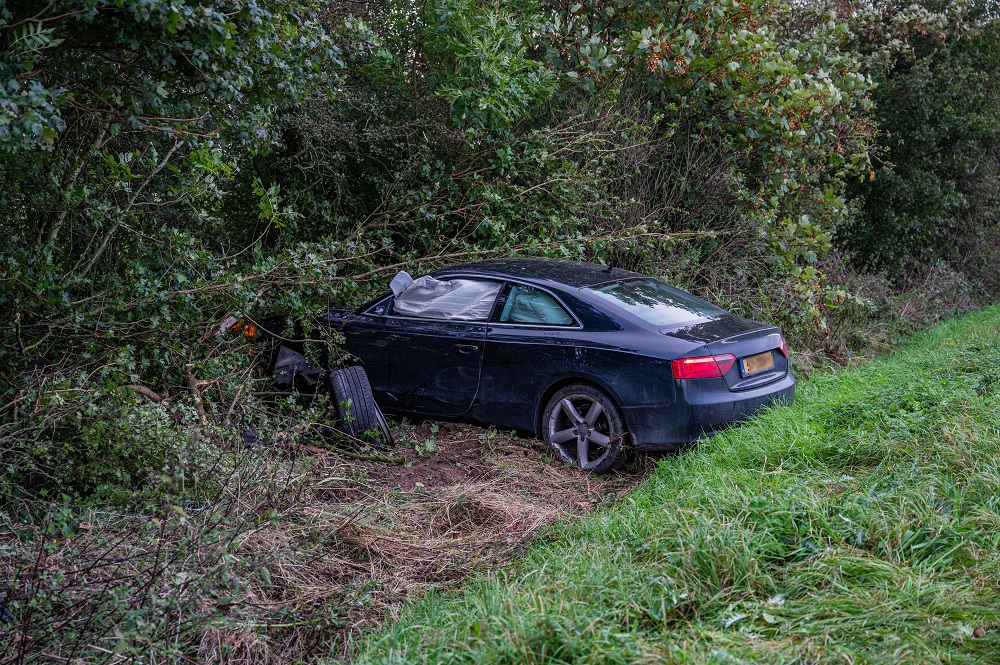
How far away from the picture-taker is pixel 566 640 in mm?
2908

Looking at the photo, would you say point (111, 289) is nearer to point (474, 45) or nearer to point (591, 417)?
point (591, 417)

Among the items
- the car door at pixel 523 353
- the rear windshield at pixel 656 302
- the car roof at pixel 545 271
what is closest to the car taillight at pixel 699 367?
the rear windshield at pixel 656 302

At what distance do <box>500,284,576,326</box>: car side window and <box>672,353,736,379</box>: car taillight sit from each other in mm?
947

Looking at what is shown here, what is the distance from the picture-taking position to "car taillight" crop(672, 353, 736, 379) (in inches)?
213

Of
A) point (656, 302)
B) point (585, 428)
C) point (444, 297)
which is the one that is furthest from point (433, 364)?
point (656, 302)

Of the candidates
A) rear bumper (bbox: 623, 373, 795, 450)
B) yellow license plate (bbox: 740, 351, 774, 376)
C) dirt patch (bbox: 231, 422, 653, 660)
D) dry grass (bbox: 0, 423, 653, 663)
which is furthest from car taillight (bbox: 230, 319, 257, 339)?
yellow license plate (bbox: 740, 351, 774, 376)

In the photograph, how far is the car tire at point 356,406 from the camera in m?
6.11

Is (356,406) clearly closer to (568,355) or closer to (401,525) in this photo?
(568,355)

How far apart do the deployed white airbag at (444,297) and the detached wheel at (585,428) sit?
1.03 m

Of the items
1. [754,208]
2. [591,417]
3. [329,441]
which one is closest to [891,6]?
[754,208]

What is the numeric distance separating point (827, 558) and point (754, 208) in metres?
7.63

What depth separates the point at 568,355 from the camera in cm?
591

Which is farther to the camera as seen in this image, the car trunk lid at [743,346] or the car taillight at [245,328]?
the car taillight at [245,328]

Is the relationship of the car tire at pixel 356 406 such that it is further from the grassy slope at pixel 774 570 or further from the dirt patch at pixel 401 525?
the grassy slope at pixel 774 570
